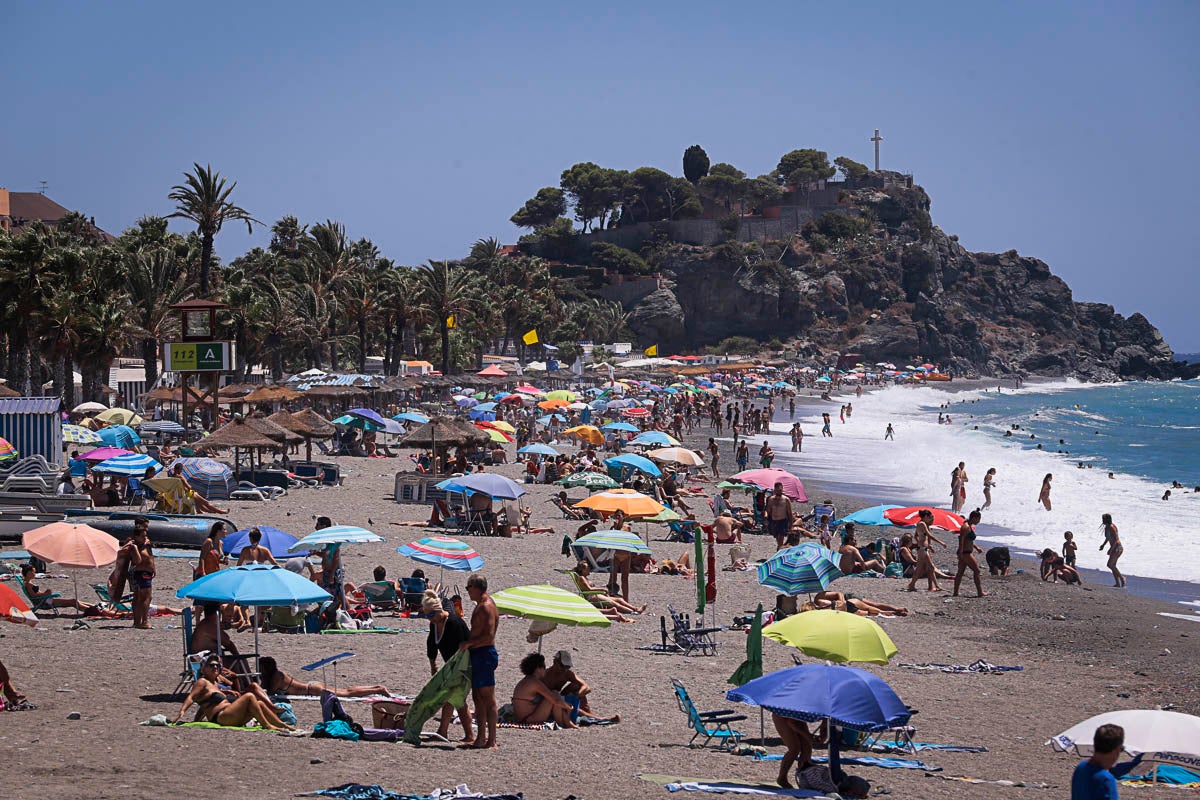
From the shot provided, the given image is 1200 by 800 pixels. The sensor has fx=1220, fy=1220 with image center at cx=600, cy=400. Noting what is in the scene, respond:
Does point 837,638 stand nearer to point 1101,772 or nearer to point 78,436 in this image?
point 1101,772

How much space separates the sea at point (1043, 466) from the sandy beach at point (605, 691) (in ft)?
11.3

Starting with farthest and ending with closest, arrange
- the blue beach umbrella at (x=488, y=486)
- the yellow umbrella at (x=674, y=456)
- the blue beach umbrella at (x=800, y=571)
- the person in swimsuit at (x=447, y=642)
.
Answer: the yellow umbrella at (x=674, y=456) → the blue beach umbrella at (x=488, y=486) → the blue beach umbrella at (x=800, y=571) → the person in swimsuit at (x=447, y=642)

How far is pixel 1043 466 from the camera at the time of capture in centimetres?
3906

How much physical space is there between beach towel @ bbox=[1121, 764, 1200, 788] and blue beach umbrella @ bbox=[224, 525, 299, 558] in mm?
7949

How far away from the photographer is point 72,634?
10727mm

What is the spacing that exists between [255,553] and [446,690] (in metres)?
4.52

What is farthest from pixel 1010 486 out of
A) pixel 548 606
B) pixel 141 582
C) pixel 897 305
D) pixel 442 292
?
pixel 897 305

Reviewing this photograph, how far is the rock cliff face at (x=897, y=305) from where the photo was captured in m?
114

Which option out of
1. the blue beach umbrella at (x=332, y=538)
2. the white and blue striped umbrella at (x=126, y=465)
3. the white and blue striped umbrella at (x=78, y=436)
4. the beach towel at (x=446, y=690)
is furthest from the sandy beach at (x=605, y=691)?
the white and blue striped umbrella at (x=78, y=436)

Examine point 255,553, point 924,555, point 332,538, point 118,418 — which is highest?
point 118,418

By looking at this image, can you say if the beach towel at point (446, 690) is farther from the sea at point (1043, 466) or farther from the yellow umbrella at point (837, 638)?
the sea at point (1043, 466)

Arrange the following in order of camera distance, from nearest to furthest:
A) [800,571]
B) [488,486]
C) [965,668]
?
[965,668], [800,571], [488,486]

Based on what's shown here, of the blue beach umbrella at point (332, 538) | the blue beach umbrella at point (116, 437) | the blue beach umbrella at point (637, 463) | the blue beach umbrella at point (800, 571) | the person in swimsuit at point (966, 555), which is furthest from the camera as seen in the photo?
the blue beach umbrella at point (116, 437)

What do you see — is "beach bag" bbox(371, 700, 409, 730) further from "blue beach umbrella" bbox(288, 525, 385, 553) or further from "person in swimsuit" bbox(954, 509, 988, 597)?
"person in swimsuit" bbox(954, 509, 988, 597)
